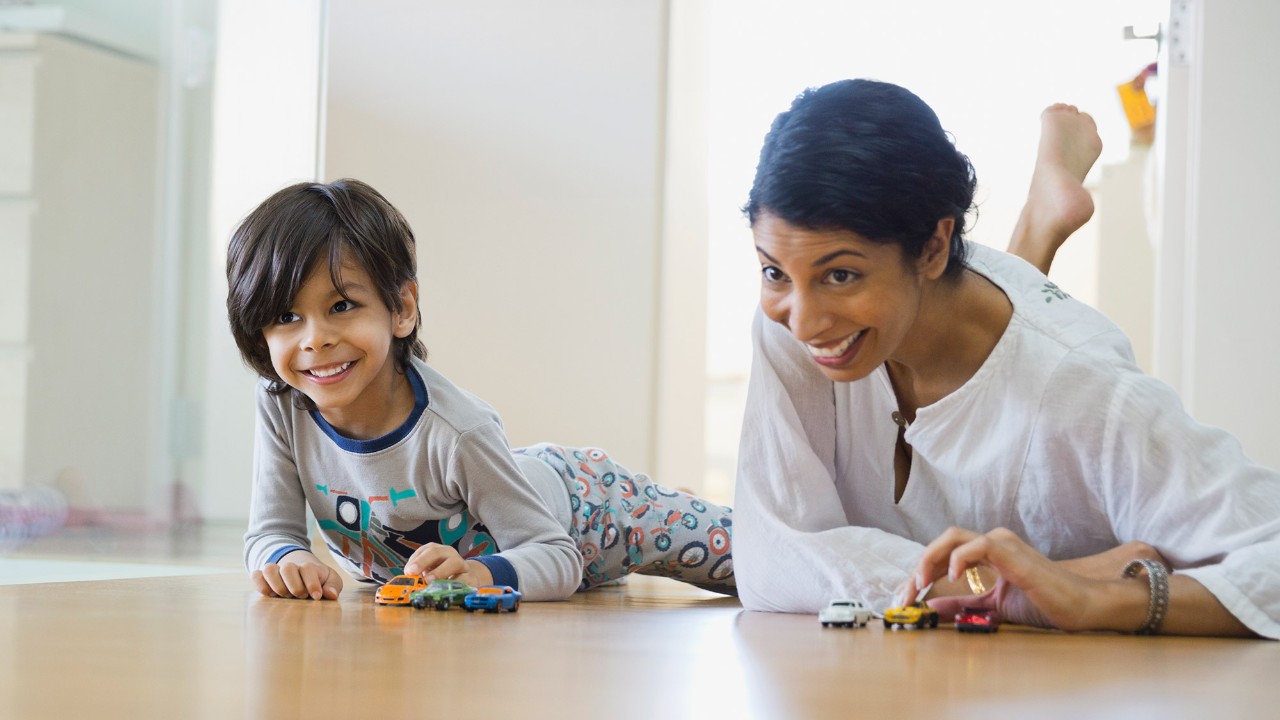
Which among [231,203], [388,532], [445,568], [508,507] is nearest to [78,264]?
[231,203]

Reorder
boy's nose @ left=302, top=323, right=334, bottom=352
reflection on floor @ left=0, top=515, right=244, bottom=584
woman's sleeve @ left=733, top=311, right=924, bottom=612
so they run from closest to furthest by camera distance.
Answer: woman's sleeve @ left=733, top=311, right=924, bottom=612 → boy's nose @ left=302, top=323, right=334, bottom=352 → reflection on floor @ left=0, top=515, right=244, bottom=584

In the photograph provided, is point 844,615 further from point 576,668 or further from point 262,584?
point 262,584

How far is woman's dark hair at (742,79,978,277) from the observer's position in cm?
103

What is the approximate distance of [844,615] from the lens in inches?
42.9

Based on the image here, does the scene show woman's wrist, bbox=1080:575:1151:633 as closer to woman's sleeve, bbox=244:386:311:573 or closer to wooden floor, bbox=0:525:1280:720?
wooden floor, bbox=0:525:1280:720

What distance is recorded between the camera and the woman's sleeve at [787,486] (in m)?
1.21

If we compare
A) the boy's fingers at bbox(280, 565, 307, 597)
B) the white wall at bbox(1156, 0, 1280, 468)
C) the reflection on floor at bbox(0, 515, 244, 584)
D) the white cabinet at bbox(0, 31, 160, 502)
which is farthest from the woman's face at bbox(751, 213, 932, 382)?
the white wall at bbox(1156, 0, 1280, 468)

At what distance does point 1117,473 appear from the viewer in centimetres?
108

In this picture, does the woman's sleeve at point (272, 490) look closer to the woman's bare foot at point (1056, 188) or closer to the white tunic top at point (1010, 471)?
the white tunic top at point (1010, 471)

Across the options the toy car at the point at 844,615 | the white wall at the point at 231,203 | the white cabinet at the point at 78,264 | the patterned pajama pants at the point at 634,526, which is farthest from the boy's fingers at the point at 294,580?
the white wall at the point at 231,203

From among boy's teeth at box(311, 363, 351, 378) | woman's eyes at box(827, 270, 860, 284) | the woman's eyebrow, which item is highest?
the woman's eyebrow

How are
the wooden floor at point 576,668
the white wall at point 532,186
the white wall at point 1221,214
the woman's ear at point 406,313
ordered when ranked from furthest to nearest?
1. the white wall at point 532,186
2. the white wall at point 1221,214
3. the woman's ear at point 406,313
4. the wooden floor at point 576,668

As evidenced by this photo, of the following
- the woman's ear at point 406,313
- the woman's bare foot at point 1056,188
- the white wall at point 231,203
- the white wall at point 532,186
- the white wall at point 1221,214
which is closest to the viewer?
the woman's ear at point 406,313

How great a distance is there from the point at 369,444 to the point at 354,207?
268mm
